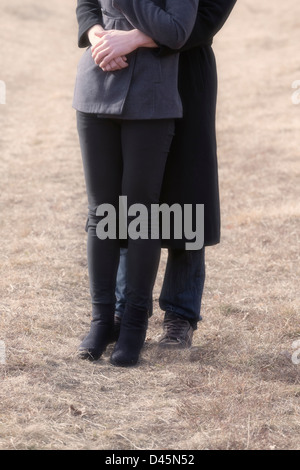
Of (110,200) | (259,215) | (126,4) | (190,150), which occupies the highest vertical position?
(126,4)

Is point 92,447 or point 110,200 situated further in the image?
point 110,200

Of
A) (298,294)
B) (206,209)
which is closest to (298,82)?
(298,294)

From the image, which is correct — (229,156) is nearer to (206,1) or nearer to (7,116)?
Answer: (7,116)

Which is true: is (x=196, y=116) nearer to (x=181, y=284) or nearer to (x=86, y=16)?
(x=86, y=16)

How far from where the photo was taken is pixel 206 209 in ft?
10.4

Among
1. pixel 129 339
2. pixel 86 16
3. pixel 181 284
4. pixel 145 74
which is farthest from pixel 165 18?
pixel 129 339

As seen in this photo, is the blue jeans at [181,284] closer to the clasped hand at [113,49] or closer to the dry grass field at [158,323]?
the dry grass field at [158,323]

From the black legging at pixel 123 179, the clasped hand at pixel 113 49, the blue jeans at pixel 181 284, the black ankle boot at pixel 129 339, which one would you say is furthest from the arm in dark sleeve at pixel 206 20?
the black ankle boot at pixel 129 339

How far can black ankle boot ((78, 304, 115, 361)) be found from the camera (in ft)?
10.1

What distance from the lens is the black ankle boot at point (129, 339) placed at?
303 centimetres

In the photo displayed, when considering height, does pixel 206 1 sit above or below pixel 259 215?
above

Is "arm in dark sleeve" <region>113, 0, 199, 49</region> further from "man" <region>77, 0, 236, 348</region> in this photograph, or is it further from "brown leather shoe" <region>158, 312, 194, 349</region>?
"brown leather shoe" <region>158, 312, 194, 349</region>

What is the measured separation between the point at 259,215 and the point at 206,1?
275cm

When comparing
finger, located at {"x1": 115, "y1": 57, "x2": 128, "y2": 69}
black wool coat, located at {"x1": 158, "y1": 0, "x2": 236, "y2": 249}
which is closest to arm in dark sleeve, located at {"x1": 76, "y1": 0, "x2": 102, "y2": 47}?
finger, located at {"x1": 115, "y1": 57, "x2": 128, "y2": 69}
